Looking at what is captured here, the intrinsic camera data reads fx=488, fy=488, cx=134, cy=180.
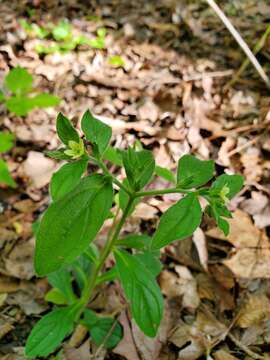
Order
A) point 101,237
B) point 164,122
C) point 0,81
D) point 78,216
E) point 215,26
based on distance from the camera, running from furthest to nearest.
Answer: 1. point 215,26
2. point 0,81
3. point 164,122
4. point 101,237
5. point 78,216

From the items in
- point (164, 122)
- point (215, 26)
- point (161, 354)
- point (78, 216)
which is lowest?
point (161, 354)

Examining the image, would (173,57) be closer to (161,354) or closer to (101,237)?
(101,237)

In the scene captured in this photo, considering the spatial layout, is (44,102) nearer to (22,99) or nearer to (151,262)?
(22,99)

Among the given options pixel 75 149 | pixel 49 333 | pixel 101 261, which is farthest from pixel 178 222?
pixel 49 333

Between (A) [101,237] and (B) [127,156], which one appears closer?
(B) [127,156]

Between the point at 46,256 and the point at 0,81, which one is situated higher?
the point at 46,256

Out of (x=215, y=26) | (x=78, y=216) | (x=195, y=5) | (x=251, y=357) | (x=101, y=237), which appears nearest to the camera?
(x=78, y=216)

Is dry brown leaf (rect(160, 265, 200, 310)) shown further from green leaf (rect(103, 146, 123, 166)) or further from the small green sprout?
the small green sprout

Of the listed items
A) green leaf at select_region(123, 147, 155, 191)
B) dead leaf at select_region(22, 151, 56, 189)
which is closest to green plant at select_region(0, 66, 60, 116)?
dead leaf at select_region(22, 151, 56, 189)

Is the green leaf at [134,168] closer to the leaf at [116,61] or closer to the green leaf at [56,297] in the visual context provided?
the green leaf at [56,297]

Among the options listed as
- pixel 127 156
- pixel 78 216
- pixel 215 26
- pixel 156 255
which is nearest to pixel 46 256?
pixel 78 216
